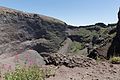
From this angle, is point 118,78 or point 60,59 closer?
point 118,78

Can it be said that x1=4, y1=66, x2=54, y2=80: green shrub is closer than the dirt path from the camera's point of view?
Yes

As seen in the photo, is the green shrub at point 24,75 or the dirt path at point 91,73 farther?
the dirt path at point 91,73

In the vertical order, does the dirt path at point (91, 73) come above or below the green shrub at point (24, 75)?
below

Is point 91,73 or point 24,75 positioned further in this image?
point 91,73

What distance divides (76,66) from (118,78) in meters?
A: 3.03

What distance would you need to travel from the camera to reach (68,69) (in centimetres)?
1412

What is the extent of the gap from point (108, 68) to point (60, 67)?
255 centimetres

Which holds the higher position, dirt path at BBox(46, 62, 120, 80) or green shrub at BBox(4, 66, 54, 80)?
green shrub at BBox(4, 66, 54, 80)

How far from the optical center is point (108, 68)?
46.0 feet

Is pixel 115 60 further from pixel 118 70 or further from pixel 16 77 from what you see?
pixel 16 77

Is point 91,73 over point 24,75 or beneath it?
beneath

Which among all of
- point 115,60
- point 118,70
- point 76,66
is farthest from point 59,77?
point 115,60

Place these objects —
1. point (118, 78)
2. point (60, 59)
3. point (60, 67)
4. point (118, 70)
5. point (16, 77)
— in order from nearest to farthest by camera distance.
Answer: point (16, 77)
point (118, 78)
point (118, 70)
point (60, 67)
point (60, 59)

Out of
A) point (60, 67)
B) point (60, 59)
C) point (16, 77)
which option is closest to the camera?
point (16, 77)
